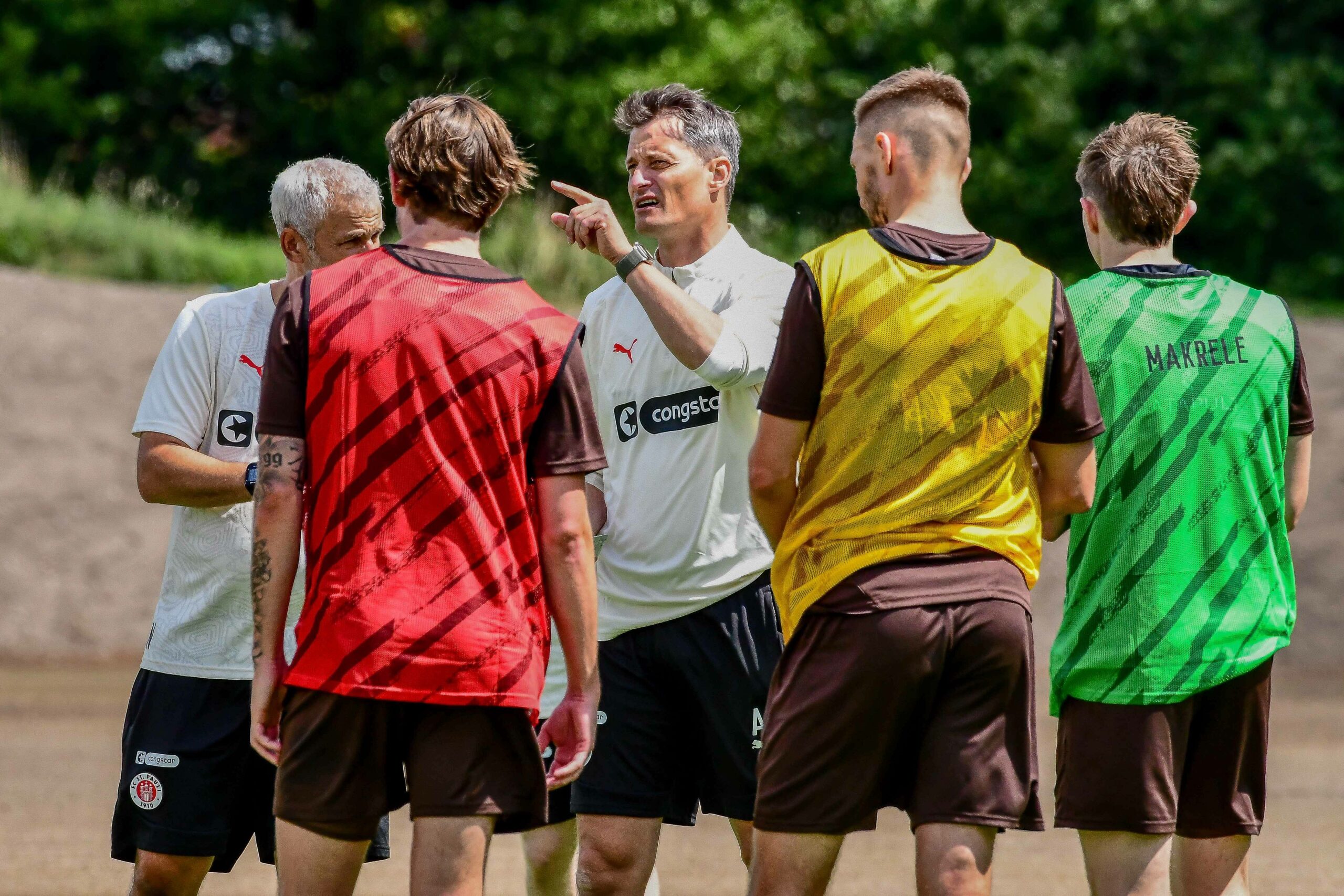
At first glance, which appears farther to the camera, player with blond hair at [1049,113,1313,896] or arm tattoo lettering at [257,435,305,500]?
player with blond hair at [1049,113,1313,896]

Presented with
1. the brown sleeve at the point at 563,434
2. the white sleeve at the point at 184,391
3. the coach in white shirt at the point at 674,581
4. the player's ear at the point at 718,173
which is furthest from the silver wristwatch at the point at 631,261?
the white sleeve at the point at 184,391

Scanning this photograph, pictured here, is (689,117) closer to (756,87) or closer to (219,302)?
(219,302)

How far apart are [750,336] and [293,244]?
1.33 metres

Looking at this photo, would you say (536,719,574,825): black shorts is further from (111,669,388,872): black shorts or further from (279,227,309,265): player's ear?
(279,227,309,265): player's ear

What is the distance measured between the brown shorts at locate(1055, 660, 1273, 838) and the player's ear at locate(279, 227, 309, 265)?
244 cm

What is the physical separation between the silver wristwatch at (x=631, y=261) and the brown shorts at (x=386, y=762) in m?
1.35

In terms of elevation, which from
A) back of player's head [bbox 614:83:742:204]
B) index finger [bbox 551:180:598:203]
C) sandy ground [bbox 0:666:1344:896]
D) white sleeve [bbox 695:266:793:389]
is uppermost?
back of player's head [bbox 614:83:742:204]

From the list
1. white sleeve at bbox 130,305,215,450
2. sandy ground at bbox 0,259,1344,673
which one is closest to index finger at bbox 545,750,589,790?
white sleeve at bbox 130,305,215,450

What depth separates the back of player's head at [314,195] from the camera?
14.8ft

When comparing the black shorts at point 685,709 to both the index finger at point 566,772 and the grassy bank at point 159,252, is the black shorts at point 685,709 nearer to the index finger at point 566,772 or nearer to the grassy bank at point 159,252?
the index finger at point 566,772

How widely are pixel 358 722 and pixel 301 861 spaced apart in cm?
30

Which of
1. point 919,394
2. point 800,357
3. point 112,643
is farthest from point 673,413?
point 112,643

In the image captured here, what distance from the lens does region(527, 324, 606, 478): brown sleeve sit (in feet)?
11.0

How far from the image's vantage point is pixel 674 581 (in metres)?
4.49
